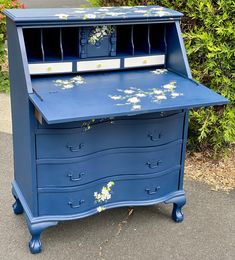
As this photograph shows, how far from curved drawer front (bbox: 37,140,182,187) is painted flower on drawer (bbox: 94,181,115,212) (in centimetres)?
7

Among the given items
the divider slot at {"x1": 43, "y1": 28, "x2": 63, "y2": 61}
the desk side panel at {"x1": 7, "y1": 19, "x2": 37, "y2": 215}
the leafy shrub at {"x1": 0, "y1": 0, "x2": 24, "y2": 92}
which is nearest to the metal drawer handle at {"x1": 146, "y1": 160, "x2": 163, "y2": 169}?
the desk side panel at {"x1": 7, "y1": 19, "x2": 37, "y2": 215}

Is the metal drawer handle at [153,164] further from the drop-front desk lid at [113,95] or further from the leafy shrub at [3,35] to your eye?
the leafy shrub at [3,35]

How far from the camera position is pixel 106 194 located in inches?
111

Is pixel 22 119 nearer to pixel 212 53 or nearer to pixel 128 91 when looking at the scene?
pixel 128 91

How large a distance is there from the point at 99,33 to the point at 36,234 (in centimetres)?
125

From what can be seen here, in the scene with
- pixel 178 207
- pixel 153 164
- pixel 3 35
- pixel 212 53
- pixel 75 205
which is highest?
pixel 212 53

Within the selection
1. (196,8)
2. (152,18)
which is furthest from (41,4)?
(152,18)

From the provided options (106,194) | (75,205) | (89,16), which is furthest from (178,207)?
(89,16)

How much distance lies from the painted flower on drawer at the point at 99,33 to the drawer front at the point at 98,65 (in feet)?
0.40

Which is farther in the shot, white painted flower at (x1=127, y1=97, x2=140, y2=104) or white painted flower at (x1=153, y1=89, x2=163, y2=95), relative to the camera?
white painted flower at (x1=153, y1=89, x2=163, y2=95)

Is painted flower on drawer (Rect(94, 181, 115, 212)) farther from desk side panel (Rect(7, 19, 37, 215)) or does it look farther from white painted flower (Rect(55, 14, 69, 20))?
white painted flower (Rect(55, 14, 69, 20))

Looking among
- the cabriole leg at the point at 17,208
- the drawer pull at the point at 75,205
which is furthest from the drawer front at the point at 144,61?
the cabriole leg at the point at 17,208

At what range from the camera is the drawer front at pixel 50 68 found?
2592mm

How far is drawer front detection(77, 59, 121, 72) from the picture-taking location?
8.89 ft
